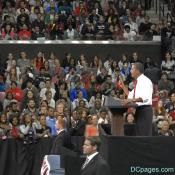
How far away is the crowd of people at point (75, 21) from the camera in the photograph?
26.4 meters

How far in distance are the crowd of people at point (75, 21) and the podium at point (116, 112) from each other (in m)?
15.5

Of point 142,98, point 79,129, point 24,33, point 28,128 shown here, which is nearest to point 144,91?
point 142,98

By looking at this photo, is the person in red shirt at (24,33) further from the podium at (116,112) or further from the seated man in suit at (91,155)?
the seated man in suit at (91,155)

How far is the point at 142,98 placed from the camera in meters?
11.3

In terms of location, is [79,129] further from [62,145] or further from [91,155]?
[91,155]

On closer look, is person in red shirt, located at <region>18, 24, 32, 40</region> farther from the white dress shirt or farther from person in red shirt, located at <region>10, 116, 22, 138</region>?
the white dress shirt

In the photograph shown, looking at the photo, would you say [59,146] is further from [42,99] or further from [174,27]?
[174,27]

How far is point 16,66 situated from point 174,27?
Answer: 6806mm

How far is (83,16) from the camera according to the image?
27906 mm

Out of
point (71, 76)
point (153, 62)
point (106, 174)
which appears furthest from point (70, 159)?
point (153, 62)

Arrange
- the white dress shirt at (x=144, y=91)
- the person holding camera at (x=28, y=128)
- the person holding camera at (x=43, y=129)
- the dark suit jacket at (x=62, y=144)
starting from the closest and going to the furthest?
the white dress shirt at (x=144, y=91), the dark suit jacket at (x=62, y=144), the person holding camera at (x=28, y=128), the person holding camera at (x=43, y=129)

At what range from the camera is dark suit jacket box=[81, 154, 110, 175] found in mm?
8539

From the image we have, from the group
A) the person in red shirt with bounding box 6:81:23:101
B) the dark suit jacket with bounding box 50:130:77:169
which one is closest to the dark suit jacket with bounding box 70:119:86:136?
the dark suit jacket with bounding box 50:130:77:169

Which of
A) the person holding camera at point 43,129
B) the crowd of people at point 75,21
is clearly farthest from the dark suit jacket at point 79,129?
the crowd of people at point 75,21
